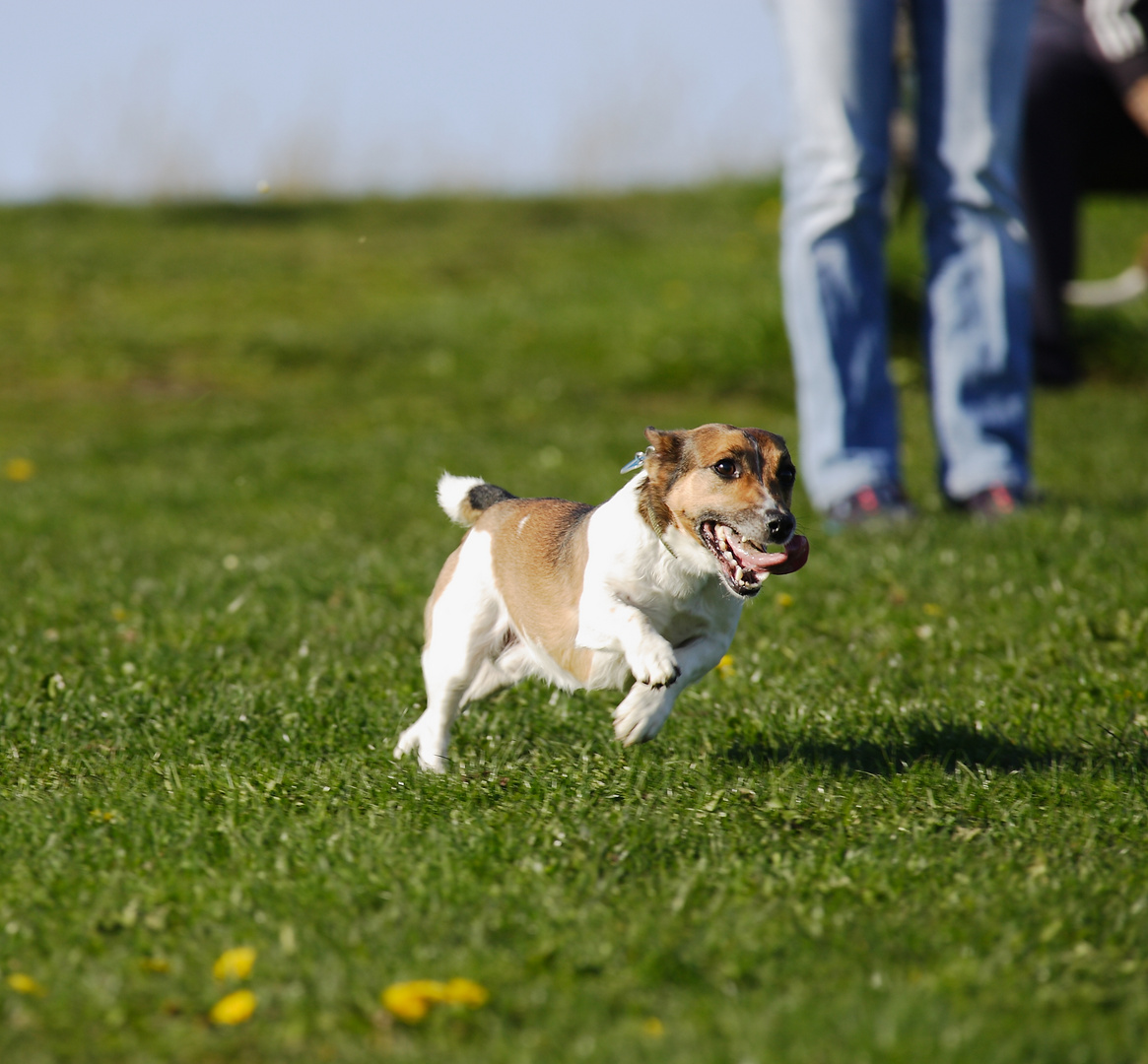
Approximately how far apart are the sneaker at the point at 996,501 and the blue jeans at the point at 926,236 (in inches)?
1.4

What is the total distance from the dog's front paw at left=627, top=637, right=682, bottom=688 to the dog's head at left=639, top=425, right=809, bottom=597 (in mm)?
195

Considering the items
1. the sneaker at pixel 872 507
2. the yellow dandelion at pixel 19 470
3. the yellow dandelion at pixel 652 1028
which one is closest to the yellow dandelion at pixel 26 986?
the yellow dandelion at pixel 652 1028

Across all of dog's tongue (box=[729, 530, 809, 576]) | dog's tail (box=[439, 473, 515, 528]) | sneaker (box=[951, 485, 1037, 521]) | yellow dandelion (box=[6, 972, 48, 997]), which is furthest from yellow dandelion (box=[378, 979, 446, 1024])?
sneaker (box=[951, 485, 1037, 521])

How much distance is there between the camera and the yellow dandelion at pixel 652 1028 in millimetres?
2152

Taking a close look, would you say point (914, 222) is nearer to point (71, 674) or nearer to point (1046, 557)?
point (1046, 557)

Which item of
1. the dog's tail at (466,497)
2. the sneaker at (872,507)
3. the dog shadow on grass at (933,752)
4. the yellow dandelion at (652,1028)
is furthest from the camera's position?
the sneaker at (872,507)

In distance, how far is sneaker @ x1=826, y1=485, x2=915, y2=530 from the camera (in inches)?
226

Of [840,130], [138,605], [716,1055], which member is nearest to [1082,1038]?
[716,1055]

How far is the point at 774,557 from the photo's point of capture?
289cm

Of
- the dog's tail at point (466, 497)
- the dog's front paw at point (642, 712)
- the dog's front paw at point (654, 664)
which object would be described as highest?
the dog's tail at point (466, 497)

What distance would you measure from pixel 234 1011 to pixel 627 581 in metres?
1.28

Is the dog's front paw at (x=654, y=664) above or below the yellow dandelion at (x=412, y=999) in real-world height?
above

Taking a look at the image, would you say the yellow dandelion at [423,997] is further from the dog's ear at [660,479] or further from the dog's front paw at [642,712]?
the dog's ear at [660,479]

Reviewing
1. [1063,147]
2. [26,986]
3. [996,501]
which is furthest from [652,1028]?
[1063,147]
